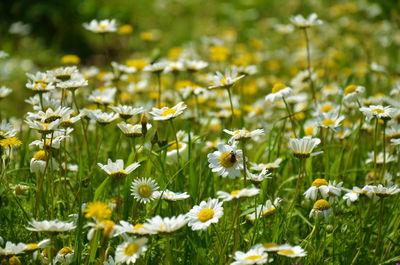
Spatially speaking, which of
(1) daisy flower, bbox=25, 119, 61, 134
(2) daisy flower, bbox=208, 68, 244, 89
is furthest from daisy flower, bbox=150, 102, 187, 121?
(1) daisy flower, bbox=25, 119, 61, 134

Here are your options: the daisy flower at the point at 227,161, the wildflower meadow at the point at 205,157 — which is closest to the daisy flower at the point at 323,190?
the wildflower meadow at the point at 205,157

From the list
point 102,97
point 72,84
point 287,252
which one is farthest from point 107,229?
point 102,97

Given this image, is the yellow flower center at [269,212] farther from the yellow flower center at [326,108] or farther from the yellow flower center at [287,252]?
the yellow flower center at [326,108]

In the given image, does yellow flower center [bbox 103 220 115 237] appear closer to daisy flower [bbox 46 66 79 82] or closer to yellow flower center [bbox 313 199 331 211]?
yellow flower center [bbox 313 199 331 211]

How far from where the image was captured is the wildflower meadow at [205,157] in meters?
1.71

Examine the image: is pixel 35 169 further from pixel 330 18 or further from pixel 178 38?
pixel 330 18

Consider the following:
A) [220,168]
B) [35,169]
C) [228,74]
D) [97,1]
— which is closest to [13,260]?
[35,169]

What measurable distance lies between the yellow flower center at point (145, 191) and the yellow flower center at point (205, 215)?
23 cm

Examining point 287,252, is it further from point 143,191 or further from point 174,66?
point 174,66

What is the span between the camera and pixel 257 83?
16.0 feet

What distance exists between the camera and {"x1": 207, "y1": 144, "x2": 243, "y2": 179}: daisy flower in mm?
1745

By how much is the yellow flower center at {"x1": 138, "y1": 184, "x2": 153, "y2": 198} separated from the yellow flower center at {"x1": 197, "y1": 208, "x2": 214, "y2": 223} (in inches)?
9.1

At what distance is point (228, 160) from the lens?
1.76 metres

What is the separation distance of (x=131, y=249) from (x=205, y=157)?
52.7 inches
